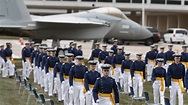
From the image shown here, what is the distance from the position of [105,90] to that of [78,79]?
248 centimetres

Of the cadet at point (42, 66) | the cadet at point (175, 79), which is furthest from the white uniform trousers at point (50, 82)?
the cadet at point (175, 79)

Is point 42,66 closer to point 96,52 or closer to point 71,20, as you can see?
point 96,52

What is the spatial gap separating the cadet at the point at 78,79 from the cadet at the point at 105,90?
7.02ft

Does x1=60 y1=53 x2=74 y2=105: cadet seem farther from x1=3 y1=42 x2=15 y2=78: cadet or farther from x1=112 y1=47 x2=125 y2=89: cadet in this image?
x1=3 y1=42 x2=15 y2=78: cadet

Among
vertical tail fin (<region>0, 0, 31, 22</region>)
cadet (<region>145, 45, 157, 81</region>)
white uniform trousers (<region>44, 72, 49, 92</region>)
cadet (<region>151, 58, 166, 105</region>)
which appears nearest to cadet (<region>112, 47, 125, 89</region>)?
cadet (<region>145, 45, 157, 81</region>)

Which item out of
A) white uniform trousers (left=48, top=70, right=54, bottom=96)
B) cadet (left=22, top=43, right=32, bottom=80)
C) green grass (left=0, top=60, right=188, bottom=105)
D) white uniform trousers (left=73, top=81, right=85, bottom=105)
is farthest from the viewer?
cadet (left=22, top=43, right=32, bottom=80)

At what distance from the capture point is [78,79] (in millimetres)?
12398

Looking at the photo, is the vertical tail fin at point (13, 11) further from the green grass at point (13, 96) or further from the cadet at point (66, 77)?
the cadet at point (66, 77)

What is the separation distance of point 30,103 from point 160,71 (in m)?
4.35

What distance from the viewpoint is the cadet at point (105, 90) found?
997cm

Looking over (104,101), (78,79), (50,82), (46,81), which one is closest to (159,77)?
(78,79)

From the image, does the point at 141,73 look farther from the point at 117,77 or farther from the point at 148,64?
the point at 148,64

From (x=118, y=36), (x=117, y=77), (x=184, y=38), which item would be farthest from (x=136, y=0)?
(x=117, y=77)

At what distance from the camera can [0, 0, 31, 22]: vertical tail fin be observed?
23.3 m
